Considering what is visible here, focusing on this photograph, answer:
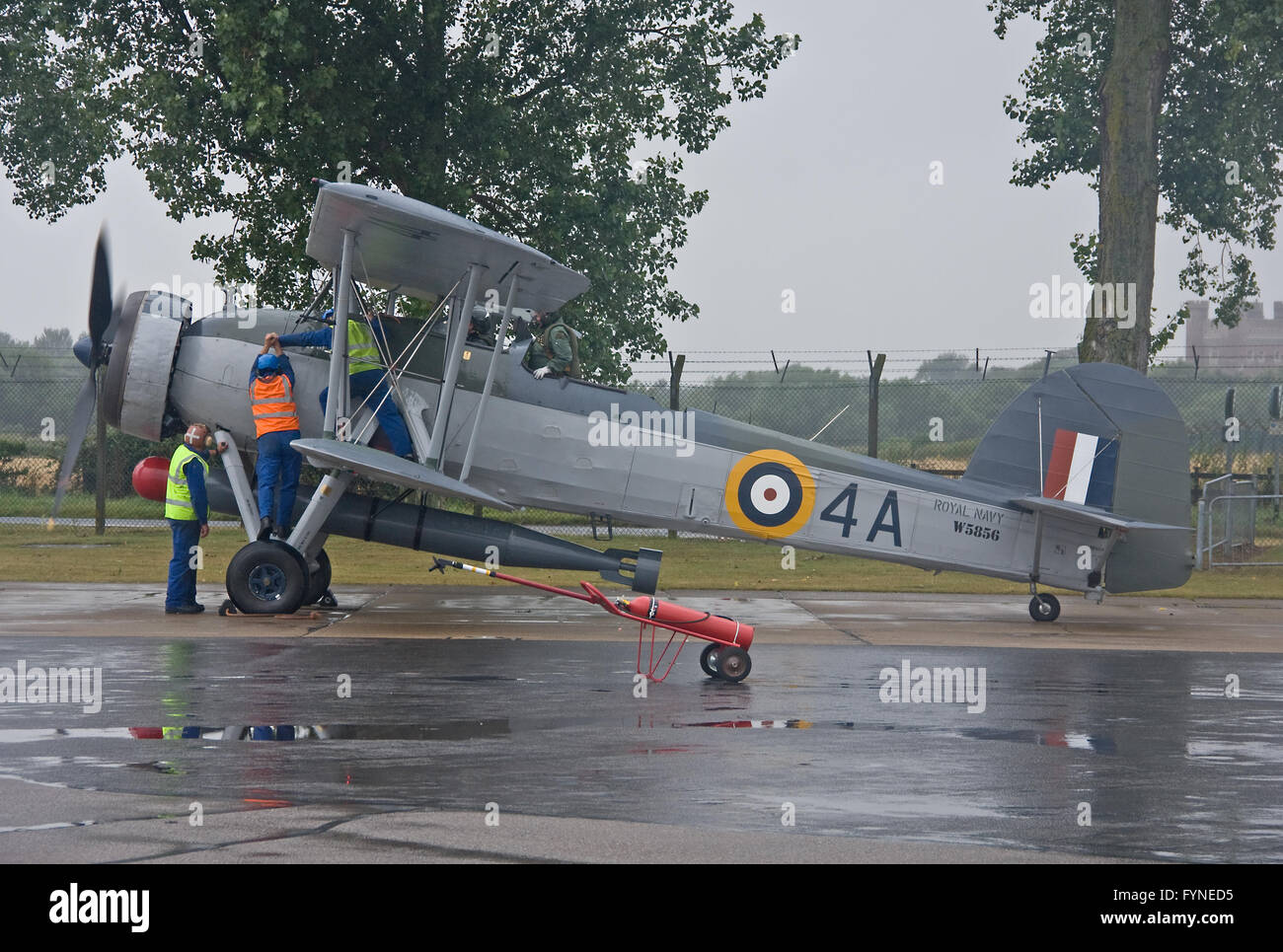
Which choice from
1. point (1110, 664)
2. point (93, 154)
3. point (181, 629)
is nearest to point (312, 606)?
point (181, 629)

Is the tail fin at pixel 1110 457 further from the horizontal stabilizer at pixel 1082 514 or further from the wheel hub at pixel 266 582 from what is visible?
the wheel hub at pixel 266 582

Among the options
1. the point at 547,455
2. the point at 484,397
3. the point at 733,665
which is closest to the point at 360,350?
the point at 484,397

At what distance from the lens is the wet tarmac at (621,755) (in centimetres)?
554

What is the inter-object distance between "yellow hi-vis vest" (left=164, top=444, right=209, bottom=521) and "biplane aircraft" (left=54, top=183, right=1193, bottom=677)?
13.7 inches

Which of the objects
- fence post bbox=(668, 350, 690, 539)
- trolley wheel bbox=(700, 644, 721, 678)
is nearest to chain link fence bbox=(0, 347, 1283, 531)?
fence post bbox=(668, 350, 690, 539)

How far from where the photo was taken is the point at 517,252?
1284 cm
